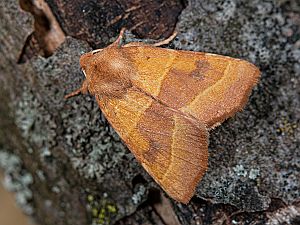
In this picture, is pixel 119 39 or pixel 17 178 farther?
pixel 17 178

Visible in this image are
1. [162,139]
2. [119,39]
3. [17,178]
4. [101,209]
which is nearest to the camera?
[162,139]

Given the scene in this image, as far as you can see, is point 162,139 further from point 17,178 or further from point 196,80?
point 17,178

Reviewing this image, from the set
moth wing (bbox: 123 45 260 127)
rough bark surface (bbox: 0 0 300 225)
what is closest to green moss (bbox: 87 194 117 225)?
rough bark surface (bbox: 0 0 300 225)

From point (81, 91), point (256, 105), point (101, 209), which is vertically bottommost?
point (101, 209)

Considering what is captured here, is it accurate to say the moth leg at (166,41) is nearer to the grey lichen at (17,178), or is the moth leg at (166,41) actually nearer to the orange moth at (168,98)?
the orange moth at (168,98)

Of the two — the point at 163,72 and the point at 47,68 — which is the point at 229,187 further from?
the point at 47,68

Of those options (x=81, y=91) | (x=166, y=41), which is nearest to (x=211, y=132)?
(x=166, y=41)

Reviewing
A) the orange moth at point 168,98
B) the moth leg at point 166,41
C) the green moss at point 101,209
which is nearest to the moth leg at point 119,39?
the orange moth at point 168,98
